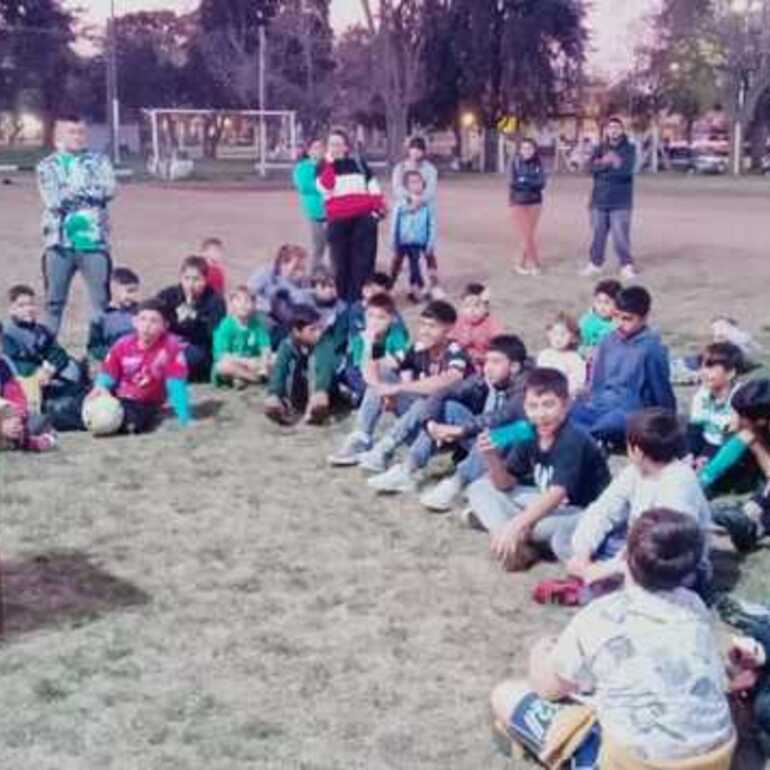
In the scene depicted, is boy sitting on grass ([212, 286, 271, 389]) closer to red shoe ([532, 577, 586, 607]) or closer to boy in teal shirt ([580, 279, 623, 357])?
boy in teal shirt ([580, 279, 623, 357])

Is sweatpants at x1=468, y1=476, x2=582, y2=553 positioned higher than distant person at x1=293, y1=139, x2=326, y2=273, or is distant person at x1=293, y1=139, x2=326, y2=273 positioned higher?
distant person at x1=293, y1=139, x2=326, y2=273

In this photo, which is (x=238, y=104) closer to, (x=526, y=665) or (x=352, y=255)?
(x=352, y=255)

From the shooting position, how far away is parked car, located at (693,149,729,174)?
53.4 meters

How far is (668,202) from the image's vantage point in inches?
1195

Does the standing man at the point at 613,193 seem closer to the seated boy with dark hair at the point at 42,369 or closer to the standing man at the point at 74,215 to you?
the standing man at the point at 74,215

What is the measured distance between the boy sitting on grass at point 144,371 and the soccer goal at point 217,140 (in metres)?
35.0

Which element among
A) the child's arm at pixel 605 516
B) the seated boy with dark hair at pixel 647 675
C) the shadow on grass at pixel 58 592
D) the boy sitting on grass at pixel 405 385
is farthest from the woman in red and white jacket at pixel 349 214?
the seated boy with dark hair at pixel 647 675

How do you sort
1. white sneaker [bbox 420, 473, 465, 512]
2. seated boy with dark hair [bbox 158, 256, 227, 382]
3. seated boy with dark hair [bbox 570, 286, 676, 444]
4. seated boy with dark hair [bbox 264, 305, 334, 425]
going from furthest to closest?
seated boy with dark hair [bbox 158, 256, 227, 382] → seated boy with dark hair [bbox 264, 305, 334, 425] → seated boy with dark hair [bbox 570, 286, 676, 444] → white sneaker [bbox 420, 473, 465, 512]

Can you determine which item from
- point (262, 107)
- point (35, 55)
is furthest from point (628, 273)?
point (35, 55)

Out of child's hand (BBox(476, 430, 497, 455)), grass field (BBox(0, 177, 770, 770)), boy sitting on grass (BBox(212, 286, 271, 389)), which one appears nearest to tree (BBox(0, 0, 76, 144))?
boy sitting on grass (BBox(212, 286, 271, 389))

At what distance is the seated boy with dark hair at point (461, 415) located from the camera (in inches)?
263

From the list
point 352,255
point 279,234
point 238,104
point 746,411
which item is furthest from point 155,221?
point 238,104

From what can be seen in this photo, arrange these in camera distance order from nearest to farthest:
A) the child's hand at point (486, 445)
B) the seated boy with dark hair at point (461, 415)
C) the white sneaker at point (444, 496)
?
1. the child's hand at point (486, 445)
2. the white sneaker at point (444, 496)
3. the seated boy with dark hair at point (461, 415)

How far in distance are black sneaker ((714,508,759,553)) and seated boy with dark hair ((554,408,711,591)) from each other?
733 mm
